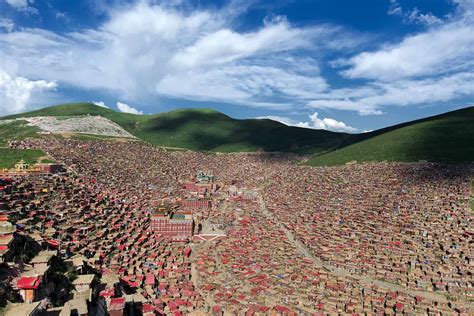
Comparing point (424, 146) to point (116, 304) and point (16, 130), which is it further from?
point (16, 130)

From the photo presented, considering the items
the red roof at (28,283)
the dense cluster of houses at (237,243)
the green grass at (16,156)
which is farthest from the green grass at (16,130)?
the red roof at (28,283)

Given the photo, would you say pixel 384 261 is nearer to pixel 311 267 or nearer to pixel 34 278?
pixel 311 267

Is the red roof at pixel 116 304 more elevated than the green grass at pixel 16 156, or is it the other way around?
the green grass at pixel 16 156

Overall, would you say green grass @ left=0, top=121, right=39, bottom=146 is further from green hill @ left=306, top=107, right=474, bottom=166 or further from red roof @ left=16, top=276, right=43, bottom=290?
red roof @ left=16, top=276, right=43, bottom=290

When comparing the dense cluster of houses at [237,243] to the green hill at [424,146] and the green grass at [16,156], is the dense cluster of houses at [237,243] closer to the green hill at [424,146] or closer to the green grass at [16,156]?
the green grass at [16,156]

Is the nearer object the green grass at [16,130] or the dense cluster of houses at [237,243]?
the dense cluster of houses at [237,243]

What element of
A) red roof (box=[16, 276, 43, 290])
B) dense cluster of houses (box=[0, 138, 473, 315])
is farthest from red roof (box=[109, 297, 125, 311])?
red roof (box=[16, 276, 43, 290])

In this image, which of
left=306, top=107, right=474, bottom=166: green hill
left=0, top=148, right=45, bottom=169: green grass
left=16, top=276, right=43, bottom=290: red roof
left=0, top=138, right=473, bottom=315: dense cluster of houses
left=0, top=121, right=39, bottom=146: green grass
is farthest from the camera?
left=0, top=121, right=39, bottom=146: green grass
